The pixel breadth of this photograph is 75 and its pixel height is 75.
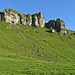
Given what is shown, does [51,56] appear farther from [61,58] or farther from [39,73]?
[39,73]

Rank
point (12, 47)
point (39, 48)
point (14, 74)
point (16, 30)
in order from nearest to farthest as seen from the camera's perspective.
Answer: point (14, 74) < point (12, 47) < point (39, 48) < point (16, 30)

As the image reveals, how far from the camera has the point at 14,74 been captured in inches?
1334

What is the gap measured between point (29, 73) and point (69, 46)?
14098 cm

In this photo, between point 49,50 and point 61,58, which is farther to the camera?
point 49,50

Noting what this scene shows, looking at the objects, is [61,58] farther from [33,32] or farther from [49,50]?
[33,32]

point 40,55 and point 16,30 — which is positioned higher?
point 16,30

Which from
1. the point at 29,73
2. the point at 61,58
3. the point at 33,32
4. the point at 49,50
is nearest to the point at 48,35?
the point at 33,32

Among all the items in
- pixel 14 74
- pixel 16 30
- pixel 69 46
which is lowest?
pixel 14 74

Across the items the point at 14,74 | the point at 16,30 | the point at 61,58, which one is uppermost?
the point at 16,30

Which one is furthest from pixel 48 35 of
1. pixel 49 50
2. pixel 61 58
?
pixel 61 58

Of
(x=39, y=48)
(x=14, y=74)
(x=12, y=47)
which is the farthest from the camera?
(x=39, y=48)

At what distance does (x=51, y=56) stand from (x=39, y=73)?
93.0 meters

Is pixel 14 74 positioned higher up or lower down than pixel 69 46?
lower down

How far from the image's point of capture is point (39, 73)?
34875 mm
